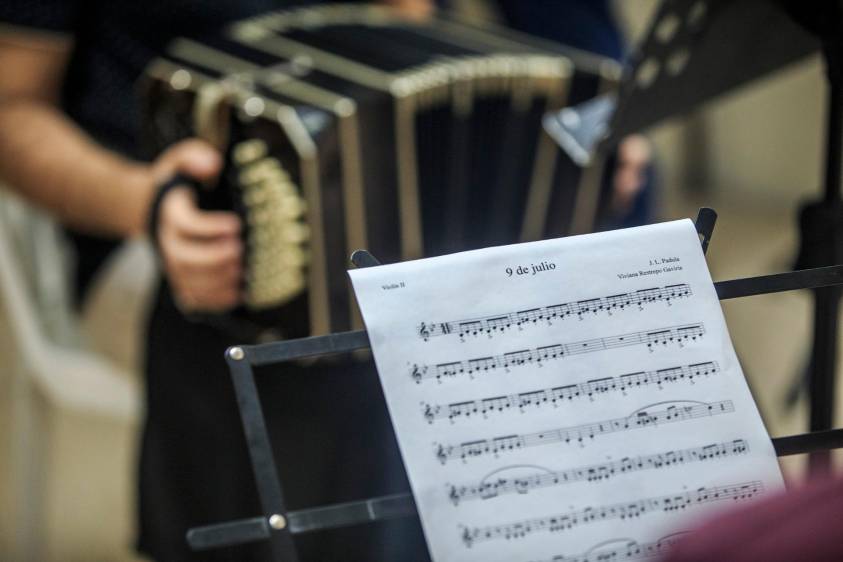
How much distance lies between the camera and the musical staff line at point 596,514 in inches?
22.7

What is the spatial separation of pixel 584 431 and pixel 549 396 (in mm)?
30

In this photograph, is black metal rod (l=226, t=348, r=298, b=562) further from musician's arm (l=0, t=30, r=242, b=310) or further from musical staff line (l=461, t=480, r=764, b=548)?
musician's arm (l=0, t=30, r=242, b=310)

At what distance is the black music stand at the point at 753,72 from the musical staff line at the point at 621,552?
0.35 m

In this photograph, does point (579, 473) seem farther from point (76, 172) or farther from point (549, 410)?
point (76, 172)

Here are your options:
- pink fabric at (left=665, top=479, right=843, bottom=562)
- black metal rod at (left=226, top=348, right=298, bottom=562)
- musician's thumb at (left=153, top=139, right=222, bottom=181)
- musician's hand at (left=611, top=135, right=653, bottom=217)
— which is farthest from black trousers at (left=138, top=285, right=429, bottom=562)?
pink fabric at (left=665, top=479, right=843, bottom=562)

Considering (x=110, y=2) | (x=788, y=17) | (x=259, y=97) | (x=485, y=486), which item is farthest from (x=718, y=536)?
(x=110, y=2)

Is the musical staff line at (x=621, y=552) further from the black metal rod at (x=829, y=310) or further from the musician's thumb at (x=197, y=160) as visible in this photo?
the musician's thumb at (x=197, y=160)

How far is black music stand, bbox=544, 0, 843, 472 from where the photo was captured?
0.86 metres

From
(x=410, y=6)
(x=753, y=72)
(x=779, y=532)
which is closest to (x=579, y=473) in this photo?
(x=779, y=532)

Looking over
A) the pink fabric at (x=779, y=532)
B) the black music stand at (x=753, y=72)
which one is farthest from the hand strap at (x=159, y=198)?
the pink fabric at (x=779, y=532)

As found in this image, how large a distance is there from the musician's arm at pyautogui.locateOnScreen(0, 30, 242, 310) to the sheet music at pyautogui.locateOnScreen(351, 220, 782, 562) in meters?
0.53

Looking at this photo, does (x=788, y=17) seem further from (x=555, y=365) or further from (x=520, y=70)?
(x=555, y=365)

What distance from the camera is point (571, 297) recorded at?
23.4 inches

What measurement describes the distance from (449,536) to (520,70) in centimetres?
72
